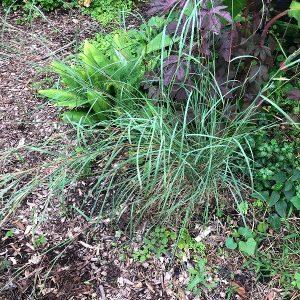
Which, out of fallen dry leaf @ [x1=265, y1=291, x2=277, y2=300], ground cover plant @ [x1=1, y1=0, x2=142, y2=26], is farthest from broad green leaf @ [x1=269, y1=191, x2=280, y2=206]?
ground cover plant @ [x1=1, y1=0, x2=142, y2=26]

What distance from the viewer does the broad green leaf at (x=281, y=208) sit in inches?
92.9

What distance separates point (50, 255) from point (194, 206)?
2.77 feet

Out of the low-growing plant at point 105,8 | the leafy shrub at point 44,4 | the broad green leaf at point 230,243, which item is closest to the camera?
the broad green leaf at point 230,243

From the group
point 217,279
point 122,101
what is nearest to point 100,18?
point 122,101

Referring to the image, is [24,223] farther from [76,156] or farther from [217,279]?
[217,279]

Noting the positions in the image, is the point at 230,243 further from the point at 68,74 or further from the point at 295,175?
the point at 68,74

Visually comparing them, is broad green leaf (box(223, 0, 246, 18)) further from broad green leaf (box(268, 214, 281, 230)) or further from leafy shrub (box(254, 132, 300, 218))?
broad green leaf (box(268, 214, 281, 230))

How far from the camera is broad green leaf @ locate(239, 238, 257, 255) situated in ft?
7.37

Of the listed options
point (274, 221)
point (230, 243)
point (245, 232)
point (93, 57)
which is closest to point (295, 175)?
point (274, 221)

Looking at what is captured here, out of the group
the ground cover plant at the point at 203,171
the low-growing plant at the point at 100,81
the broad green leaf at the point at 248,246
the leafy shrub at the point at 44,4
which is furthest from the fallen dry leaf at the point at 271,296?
the leafy shrub at the point at 44,4

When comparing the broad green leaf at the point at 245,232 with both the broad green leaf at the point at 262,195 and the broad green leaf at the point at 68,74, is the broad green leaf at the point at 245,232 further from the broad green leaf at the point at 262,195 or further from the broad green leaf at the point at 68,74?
the broad green leaf at the point at 68,74

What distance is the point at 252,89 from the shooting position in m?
2.41

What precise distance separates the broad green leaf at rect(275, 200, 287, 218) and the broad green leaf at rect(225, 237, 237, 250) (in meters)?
0.31

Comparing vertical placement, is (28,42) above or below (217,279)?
above
